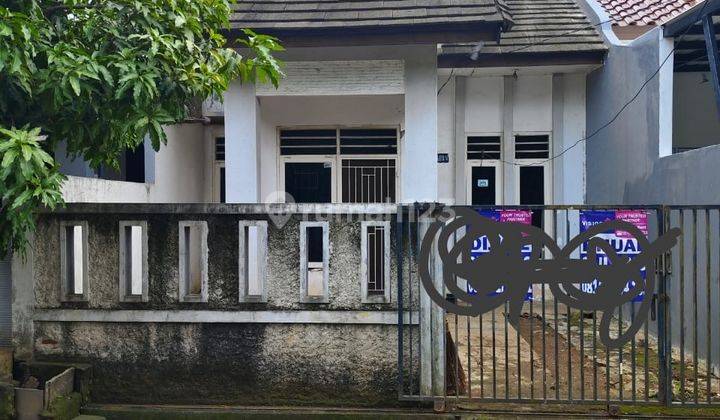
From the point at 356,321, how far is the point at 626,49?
641cm

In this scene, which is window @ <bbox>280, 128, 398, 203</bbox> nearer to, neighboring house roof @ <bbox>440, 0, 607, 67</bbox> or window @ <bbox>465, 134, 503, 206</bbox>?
window @ <bbox>465, 134, 503, 206</bbox>

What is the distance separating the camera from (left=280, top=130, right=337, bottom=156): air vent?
9203mm

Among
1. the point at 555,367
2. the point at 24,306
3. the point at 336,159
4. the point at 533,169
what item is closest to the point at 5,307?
the point at 24,306

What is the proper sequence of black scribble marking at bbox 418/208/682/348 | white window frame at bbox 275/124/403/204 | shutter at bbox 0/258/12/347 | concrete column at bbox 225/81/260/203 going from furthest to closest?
white window frame at bbox 275/124/403/204 → concrete column at bbox 225/81/260/203 → shutter at bbox 0/258/12/347 → black scribble marking at bbox 418/208/682/348

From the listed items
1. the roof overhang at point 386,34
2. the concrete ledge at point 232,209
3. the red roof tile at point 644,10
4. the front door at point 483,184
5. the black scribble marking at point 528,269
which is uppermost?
the red roof tile at point 644,10

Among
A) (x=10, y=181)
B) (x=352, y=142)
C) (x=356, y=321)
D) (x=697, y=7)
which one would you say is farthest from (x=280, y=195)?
(x=697, y=7)

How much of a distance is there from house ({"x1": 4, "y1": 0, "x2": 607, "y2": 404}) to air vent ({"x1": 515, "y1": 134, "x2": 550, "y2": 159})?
4 cm

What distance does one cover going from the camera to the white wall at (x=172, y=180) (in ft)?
22.1

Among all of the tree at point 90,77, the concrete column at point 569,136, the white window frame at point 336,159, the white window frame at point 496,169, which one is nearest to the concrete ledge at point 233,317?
the tree at point 90,77

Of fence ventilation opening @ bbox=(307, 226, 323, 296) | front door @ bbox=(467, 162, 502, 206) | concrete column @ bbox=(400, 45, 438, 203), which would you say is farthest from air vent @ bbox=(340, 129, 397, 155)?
concrete column @ bbox=(400, 45, 438, 203)

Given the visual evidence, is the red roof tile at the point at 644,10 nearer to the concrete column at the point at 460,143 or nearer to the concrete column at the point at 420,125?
the concrete column at the point at 460,143

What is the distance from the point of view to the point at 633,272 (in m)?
4.66

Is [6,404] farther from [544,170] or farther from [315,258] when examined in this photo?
[544,170]

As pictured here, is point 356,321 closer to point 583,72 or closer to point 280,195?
point 280,195
